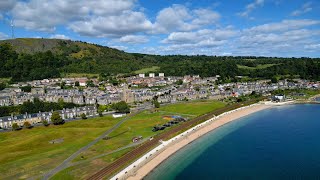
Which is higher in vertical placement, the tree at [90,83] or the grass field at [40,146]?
the tree at [90,83]

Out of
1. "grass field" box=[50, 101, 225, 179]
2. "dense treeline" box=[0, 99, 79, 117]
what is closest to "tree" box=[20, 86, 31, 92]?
"dense treeline" box=[0, 99, 79, 117]

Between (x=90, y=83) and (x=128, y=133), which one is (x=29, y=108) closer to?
(x=128, y=133)

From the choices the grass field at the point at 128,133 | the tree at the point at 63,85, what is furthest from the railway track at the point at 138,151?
the tree at the point at 63,85

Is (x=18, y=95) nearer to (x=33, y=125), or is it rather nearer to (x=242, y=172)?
(x=33, y=125)

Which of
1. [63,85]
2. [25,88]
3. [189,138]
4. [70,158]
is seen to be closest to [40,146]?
[70,158]

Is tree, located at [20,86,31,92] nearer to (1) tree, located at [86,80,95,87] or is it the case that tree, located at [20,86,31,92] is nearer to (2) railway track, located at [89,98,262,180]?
(1) tree, located at [86,80,95,87]

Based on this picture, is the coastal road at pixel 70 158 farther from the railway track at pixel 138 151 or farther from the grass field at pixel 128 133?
the railway track at pixel 138 151
